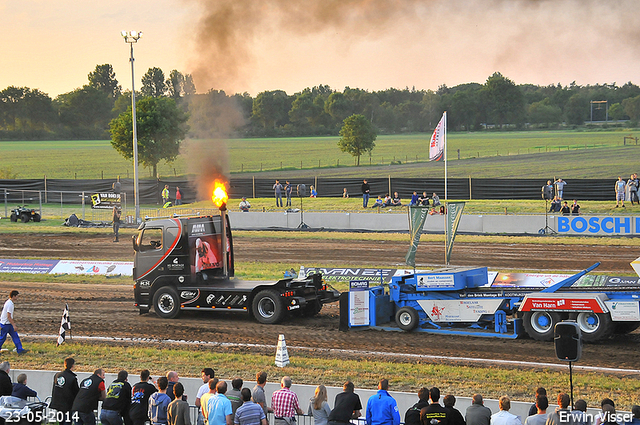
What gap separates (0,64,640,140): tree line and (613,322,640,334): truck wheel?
8622 cm

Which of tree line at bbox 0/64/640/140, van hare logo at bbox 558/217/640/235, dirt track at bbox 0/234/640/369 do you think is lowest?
dirt track at bbox 0/234/640/369

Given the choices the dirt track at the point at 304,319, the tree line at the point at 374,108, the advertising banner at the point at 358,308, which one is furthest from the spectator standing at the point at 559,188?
the tree line at the point at 374,108

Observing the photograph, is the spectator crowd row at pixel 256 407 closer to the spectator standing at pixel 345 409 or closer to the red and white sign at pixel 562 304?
the spectator standing at pixel 345 409

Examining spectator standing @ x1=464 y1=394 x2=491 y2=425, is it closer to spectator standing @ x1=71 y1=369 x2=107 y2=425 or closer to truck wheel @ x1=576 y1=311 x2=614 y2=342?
spectator standing @ x1=71 y1=369 x2=107 y2=425

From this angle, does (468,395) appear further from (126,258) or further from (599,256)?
(126,258)

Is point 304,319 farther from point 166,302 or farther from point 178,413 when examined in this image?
point 178,413

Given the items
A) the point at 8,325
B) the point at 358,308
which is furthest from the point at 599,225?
the point at 8,325

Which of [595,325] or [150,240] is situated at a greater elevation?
[150,240]

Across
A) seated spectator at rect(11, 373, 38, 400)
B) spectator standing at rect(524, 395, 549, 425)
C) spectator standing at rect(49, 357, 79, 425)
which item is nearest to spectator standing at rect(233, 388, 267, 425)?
spectator standing at rect(49, 357, 79, 425)

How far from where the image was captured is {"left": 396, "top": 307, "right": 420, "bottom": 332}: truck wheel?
15.6 meters

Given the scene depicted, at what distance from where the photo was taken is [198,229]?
17484mm

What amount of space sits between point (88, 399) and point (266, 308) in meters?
7.88

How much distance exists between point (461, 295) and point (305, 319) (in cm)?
447

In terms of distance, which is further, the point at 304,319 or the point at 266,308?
the point at 304,319
